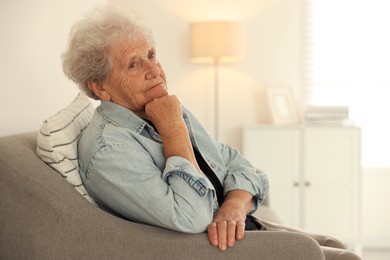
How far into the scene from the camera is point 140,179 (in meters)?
1.81

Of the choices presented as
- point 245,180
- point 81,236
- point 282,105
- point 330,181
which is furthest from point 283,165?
point 81,236

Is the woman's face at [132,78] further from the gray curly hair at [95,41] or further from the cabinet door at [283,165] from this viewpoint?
the cabinet door at [283,165]

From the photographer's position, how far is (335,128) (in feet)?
15.4

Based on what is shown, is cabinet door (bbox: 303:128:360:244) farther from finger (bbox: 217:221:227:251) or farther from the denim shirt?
finger (bbox: 217:221:227:251)

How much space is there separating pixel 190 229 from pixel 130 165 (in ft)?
0.72

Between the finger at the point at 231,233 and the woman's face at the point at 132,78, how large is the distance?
472 mm

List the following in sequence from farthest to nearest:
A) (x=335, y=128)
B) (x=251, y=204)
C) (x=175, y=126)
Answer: (x=335, y=128) → (x=251, y=204) → (x=175, y=126)

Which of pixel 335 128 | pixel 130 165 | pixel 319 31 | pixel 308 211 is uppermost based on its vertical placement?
pixel 319 31

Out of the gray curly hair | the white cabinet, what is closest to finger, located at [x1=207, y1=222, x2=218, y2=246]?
the gray curly hair

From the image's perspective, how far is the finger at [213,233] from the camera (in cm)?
178

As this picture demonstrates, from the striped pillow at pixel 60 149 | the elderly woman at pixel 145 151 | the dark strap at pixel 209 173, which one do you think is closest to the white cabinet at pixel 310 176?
the elderly woman at pixel 145 151

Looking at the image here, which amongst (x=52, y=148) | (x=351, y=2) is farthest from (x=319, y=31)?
(x=52, y=148)

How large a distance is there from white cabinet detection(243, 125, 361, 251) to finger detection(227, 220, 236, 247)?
9.55 ft

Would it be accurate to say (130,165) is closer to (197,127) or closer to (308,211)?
(197,127)
